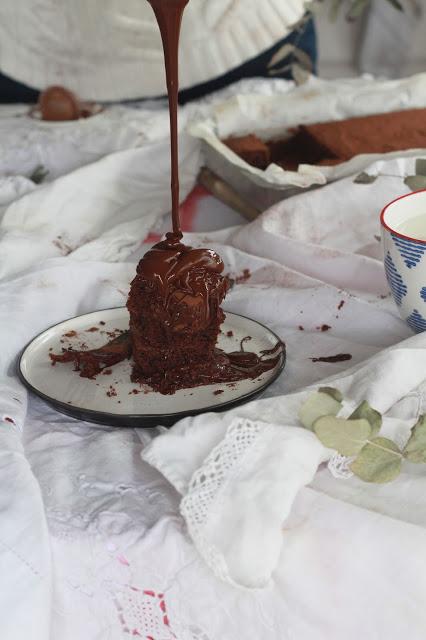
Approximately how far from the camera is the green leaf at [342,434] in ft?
1.80

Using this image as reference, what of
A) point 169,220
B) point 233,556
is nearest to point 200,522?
point 233,556

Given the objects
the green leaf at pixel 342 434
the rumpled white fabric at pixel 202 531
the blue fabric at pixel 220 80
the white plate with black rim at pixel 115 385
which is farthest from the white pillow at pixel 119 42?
the green leaf at pixel 342 434

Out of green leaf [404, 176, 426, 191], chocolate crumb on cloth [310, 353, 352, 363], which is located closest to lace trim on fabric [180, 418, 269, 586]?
chocolate crumb on cloth [310, 353, 352, 363]

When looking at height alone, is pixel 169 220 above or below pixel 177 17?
below

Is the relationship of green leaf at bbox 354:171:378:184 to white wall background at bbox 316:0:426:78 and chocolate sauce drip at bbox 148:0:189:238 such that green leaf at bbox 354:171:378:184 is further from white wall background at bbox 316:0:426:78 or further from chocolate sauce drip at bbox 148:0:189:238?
white wall background at bbox 316:0:426:78

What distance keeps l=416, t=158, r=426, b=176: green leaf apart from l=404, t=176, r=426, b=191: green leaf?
1cm

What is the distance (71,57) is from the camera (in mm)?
1660

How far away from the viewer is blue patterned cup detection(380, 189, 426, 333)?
Result: 674mm

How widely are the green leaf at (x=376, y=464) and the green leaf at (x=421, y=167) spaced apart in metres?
0.45

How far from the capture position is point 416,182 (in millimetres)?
894

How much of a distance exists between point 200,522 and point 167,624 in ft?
0.27

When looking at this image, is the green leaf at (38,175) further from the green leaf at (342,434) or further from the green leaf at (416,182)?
the green leaf at (342,434)

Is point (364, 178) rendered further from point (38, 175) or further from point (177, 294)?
point (38, 175)

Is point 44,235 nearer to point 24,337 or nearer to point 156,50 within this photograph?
point 24,337
